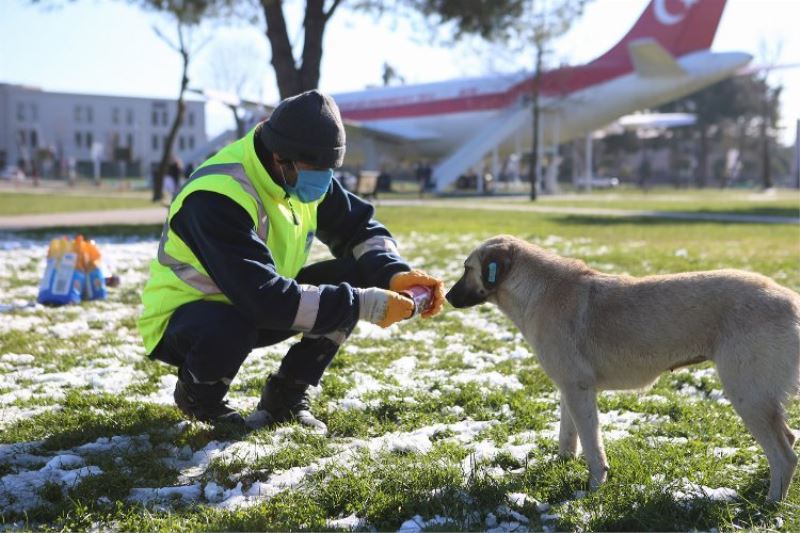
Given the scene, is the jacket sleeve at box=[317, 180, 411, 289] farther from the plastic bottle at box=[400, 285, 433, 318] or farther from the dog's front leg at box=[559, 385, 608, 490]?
the dog's front leg at box=[559, 385, 608, 490]

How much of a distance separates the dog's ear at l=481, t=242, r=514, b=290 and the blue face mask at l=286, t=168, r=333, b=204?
0.89 m

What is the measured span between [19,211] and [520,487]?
23.1 m

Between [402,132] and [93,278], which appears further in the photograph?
[402,132]

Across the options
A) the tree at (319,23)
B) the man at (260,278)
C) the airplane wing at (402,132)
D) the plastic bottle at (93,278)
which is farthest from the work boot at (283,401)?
the airplane wing at (402,132)

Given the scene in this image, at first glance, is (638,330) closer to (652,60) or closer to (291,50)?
(291,50)

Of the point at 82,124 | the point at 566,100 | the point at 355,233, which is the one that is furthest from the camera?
the point at 82,124

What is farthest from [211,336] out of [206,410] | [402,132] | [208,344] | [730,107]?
[730,107]

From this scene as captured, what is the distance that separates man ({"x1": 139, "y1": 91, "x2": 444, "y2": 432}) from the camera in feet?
11.2

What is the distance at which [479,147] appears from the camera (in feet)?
145

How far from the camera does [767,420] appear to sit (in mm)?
3000

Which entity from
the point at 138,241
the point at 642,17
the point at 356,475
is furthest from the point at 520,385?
the point at 642,17

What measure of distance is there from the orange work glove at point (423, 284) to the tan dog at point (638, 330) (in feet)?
0.40

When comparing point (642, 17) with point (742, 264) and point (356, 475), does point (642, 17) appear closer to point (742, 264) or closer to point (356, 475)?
point (742, 264)

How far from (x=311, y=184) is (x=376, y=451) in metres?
1.37
